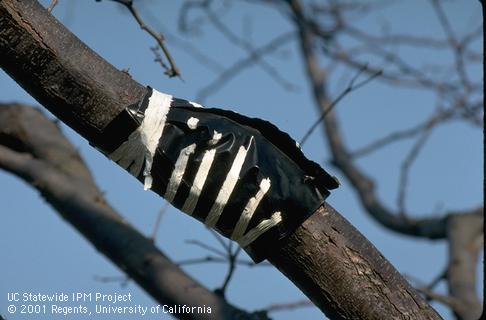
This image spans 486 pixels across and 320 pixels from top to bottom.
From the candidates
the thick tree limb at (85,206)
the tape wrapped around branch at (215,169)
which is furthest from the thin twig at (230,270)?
the tape wrapped around branch at (215,169)

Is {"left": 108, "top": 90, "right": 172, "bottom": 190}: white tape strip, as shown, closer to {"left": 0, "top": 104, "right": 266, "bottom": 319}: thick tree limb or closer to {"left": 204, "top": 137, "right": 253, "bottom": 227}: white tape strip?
{"left": 204, "top": 137, "right": 253, "bottom": 227}: white tape strip

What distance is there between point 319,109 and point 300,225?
10.6 ft

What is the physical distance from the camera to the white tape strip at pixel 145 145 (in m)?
1.35

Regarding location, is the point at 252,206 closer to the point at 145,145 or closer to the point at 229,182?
the point at 229,182

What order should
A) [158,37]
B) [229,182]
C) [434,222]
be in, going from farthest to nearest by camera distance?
[434,222] → [158,37] → [229,182]

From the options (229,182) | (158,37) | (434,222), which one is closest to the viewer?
(229,182)

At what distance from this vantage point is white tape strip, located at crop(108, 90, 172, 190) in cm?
135

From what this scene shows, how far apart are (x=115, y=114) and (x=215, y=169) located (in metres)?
0.19

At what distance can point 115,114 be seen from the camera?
4.43 ft

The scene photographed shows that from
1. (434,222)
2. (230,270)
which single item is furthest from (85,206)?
(434,222)

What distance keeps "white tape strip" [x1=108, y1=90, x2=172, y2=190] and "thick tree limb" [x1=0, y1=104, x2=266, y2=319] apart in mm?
840

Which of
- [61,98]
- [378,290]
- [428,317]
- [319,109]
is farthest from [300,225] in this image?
[319,109]

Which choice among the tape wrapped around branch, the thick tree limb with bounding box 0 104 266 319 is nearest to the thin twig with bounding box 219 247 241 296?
the thick tree limb with bounding box 0 104 266 319

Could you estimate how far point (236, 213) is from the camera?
4.47 feet
